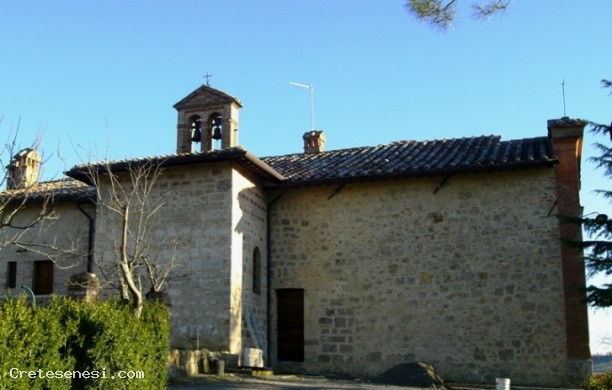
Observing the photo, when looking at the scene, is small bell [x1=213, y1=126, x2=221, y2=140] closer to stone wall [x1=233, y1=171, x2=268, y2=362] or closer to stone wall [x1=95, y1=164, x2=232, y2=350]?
stone wall [x1=233, y1=171, x2=268, y2=362]

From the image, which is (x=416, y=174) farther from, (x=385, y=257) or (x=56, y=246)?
(x=56, y=246)

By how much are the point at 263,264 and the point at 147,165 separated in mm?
3871

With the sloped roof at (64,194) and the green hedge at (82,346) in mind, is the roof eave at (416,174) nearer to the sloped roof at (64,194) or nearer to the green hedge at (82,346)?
the sloped roof at (64,194)

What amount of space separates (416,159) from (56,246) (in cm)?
989

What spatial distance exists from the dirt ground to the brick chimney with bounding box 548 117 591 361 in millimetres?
4495

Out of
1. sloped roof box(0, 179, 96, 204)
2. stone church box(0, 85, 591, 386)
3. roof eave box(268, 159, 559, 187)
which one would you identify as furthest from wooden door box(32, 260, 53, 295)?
roof eave box(268, 159, 559, 187)

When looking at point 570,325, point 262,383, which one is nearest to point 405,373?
point 262,383

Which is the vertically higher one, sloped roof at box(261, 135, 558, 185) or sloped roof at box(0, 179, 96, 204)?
sloped roof at box(261, 135, 558, 185)

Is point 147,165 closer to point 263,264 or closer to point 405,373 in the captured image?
point 263,264

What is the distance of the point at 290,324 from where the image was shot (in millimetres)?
17297

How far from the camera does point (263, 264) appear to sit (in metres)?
17.5

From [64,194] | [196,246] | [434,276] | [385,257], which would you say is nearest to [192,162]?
[196,246]

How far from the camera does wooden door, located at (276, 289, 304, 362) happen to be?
672 inches

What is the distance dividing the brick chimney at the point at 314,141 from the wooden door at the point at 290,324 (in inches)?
251
